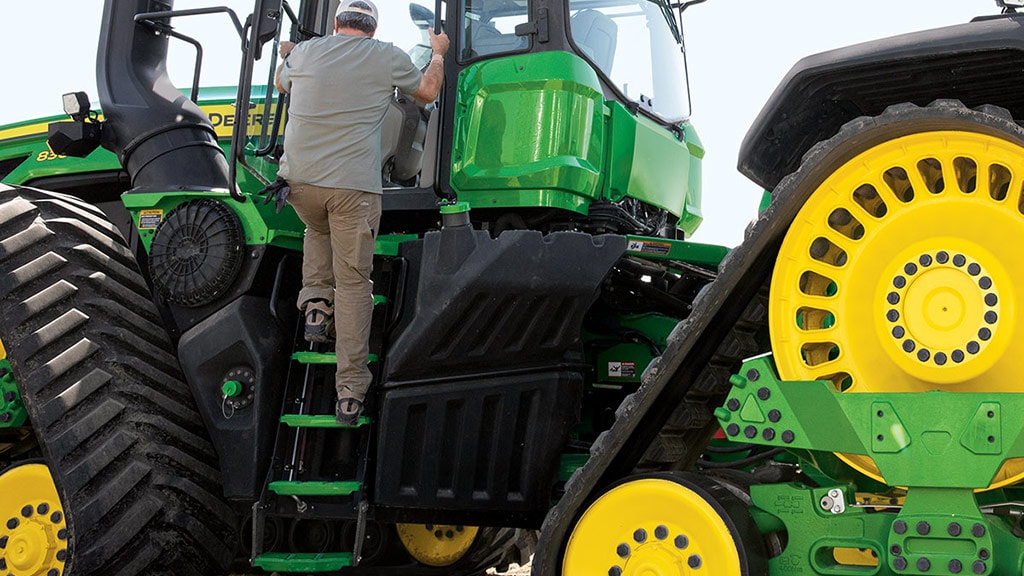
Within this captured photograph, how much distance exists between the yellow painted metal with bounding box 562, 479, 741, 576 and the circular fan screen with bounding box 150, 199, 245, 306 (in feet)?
6.80

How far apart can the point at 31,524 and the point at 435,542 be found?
1988 mm

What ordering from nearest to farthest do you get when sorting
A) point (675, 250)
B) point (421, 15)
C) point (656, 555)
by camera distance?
point (656, 555) < point (675, 250) < point (421, 15)

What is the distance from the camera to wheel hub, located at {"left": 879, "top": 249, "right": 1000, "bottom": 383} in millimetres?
2943

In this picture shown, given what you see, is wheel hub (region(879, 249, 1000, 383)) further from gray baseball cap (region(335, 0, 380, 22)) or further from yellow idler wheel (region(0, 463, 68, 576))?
yellow idler wheel (region(0, 463, 68, 576))

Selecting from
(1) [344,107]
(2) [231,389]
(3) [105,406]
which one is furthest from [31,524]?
(1) [344,107]

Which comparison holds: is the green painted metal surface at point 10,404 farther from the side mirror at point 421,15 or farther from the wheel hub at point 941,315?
the wheel hub at point 941,315

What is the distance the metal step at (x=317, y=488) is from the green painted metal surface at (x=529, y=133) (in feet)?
4.13

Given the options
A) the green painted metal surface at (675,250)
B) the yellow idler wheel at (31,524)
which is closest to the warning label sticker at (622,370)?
the green painted metal surface at (675,250)

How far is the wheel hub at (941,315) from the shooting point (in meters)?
2.94

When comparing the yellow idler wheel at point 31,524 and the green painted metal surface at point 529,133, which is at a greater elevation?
the green painted metal surface at point 529,133

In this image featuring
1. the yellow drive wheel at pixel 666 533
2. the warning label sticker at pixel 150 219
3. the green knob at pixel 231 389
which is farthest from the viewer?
the warning label sticker at pixel 150 219

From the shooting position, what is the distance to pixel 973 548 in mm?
2885

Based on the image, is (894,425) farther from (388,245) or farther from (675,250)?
(388,245)

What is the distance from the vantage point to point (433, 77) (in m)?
4.39
